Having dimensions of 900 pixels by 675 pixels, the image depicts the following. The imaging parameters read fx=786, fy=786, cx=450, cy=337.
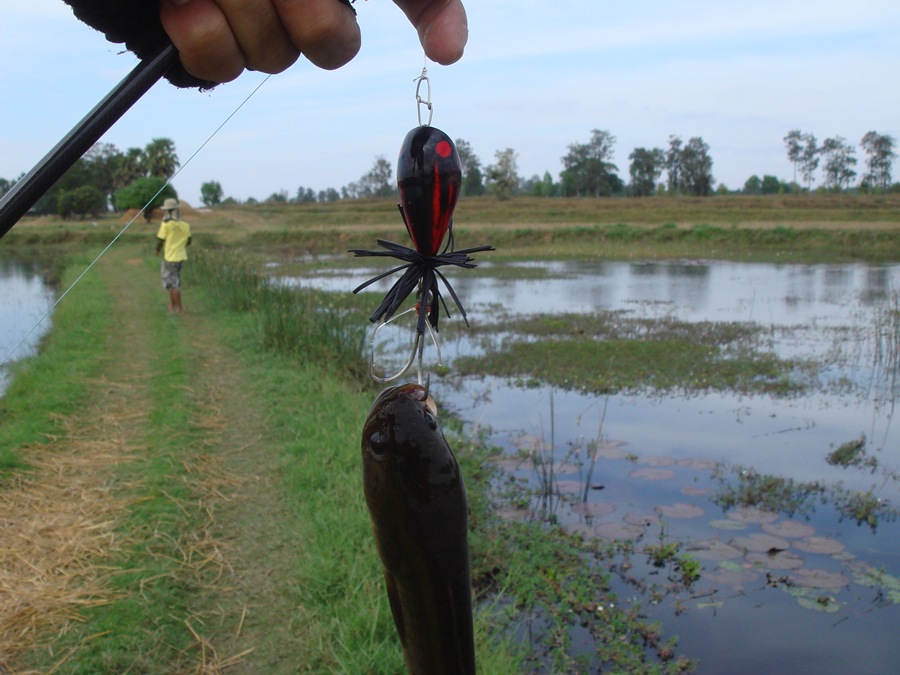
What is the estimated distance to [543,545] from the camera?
5.41 m

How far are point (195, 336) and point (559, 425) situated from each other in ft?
17.5

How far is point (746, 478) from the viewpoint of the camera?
6.74 m

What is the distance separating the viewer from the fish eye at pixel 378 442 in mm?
1111

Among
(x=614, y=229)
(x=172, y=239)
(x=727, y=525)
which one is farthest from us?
(x=614, y=229)

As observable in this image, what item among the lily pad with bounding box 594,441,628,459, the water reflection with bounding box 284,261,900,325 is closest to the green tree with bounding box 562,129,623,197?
the water reflection with bounding box 284,261,900,325

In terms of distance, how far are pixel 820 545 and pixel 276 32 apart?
5721 mm

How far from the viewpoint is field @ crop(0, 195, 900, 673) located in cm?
357

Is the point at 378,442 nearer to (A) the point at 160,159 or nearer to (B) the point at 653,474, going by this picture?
(A) the point at 160,159

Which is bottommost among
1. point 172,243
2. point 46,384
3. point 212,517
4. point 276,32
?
point 212,517

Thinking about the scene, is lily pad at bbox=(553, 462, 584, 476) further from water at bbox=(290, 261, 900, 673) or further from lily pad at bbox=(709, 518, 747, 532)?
lily pad at bbox=(709, 518, 747, 532)

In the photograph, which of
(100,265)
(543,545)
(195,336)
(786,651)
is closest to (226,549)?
(543,545)

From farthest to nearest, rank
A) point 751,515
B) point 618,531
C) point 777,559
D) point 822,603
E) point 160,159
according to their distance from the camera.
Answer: point 751,515
point 618,531
point 777,559
point 822,603
point 160,159

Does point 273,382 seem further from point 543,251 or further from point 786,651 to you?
point 543,251

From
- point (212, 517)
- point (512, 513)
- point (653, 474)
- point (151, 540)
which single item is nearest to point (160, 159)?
point (151, 540)
